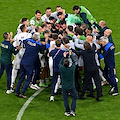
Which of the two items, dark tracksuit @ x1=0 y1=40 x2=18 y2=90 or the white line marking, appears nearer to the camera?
the white line marking

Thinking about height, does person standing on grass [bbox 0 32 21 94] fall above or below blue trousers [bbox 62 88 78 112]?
above

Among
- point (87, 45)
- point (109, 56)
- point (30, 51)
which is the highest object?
point (87, 45)

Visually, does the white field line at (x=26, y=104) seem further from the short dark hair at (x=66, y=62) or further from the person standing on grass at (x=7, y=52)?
the short dark hair at (x=66, y=62)

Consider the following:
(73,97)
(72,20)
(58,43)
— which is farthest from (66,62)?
(72,20)

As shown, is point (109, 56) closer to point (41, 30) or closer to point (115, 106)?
point (115, 106)

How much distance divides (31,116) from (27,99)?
4.70 feet

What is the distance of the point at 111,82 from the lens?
13336mm

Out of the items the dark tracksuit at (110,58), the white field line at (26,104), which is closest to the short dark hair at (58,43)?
the dark tracksuit at (110,58)

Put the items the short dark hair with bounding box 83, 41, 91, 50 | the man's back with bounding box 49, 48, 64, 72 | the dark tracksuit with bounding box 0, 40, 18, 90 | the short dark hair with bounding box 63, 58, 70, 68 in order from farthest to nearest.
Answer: the dark tracksuit with bounding box 0, 40, 18, 90, the man's back with bounding box 49, 48, 64, 72, the short dark hair with bounding box 83, 41, 91, 50, the short dark hair with bounding box 63, 58, 70, 68

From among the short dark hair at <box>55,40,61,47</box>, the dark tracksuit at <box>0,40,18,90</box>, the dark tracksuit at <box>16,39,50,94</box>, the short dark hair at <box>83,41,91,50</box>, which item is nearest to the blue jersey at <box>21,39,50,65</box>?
the dark tracksuit at <box>16,39,50,94</box>

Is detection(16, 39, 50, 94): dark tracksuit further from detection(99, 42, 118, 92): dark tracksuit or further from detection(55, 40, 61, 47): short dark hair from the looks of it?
detection(99, 42, 118, 92): dark tracksuit

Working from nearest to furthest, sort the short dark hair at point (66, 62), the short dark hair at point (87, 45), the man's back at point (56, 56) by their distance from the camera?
the short dark hair at point (66, 62) → the short dark hair at point (87, 45) → the man's back at point (56, 56)

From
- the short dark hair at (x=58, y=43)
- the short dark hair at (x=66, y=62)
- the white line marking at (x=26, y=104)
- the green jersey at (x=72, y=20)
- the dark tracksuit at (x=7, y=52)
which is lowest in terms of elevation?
the white line marking at (x=26, y=104)

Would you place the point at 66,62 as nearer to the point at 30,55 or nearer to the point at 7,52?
the point at 30,55
